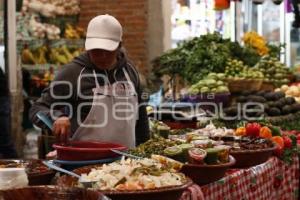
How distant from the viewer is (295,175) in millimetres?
5242

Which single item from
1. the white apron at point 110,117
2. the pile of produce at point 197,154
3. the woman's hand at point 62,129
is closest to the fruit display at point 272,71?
the white apron at point 110,117

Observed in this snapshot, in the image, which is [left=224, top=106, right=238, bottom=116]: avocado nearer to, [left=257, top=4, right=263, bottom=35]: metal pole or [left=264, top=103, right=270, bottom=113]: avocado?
[left=264, top=103, right=270, bottom=113]: avocado

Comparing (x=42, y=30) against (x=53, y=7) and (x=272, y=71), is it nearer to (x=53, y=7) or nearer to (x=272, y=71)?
(x=53, y=7)

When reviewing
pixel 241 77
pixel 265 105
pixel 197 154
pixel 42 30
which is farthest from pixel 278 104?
pixel 42 30

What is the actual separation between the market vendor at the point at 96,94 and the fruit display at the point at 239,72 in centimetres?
342

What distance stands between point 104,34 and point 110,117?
0.54 m

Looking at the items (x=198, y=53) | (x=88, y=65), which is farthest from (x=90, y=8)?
(x=88, y=65)

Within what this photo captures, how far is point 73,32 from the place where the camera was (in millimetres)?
9648

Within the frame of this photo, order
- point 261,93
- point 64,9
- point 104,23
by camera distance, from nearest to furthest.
→ point 104,23
point 261,93
point 64,9

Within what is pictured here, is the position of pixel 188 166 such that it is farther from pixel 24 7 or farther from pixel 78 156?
pixel 24 7

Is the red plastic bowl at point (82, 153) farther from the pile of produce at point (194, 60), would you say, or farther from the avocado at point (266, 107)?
the pile of produce at point (194, 60)

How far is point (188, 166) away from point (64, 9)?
6998 mm

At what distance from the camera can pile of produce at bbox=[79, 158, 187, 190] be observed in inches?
109

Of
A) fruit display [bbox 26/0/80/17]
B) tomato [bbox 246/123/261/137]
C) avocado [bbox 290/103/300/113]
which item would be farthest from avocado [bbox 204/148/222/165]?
fruit display [bbox 26/0/80/17]
